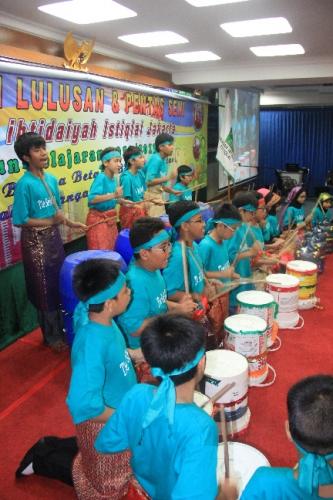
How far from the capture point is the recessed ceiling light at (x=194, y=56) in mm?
5492

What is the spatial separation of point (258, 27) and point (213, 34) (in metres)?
0.49

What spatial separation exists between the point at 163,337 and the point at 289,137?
1280 centimetres

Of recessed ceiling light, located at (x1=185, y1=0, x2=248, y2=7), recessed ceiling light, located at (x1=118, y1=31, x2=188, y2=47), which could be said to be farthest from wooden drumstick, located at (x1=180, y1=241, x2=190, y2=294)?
recessed ceiling light, located at (x1=118, y1=31, x2=188, y2=47)

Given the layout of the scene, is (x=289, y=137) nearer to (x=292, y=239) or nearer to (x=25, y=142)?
(x=292, y=239)

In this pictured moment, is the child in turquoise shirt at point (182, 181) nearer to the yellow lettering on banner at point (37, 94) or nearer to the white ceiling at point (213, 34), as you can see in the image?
the white ceiling at point (213, 34)

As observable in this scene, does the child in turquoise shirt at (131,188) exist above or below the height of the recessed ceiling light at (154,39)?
below

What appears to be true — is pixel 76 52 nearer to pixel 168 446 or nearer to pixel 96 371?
pixel 96 371

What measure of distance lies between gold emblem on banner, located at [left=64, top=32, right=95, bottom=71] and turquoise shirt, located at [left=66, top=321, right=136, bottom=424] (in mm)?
3408

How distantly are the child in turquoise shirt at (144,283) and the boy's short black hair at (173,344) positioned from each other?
2.68ft

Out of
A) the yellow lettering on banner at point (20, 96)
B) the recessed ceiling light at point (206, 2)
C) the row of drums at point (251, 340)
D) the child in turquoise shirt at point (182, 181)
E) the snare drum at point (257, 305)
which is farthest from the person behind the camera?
the child in turquoise shirt at point (182, 181)

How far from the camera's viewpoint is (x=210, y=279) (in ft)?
9.89

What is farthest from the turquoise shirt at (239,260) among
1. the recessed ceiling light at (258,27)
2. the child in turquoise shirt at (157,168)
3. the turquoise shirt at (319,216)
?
the turquoise shirt at (319,216)

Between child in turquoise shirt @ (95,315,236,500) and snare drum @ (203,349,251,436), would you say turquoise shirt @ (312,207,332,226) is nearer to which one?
snare drum @ (203,349,251,436)

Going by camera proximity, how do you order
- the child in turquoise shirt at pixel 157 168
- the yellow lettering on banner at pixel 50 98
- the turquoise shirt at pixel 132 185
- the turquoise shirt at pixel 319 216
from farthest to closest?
1. the turquoise shirt at pixel 319 216
2. the child in turquoise shirt at pixel 157 168
3. the turquoise shirt at pixel 132 185
4. the yellow lettering on banner at pixel 50 98
